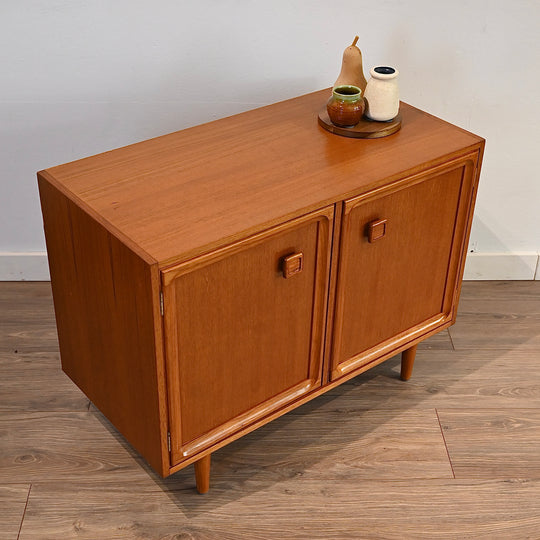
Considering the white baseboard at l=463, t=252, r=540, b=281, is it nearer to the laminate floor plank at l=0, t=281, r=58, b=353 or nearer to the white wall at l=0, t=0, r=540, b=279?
the white wall at l=0, t=0, r=540, b=279

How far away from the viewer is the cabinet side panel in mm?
1533

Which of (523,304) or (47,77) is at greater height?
(47,77)

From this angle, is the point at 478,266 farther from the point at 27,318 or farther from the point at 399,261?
the point at 27,318

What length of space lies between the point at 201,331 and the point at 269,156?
42cm

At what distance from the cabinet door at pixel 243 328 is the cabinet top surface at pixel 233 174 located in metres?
0.05

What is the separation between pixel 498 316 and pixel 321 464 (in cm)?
81

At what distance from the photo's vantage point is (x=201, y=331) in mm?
1594

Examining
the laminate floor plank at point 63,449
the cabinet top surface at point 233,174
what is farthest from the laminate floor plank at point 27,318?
the cabinet top surface at point 233,174

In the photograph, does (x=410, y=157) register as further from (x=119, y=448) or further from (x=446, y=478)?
(x=119, y=448)

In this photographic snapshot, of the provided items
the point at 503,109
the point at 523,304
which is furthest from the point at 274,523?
the point at 503,109

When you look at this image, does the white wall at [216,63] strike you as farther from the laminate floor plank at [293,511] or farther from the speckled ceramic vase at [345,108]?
the laminate floor plank at [293,511]

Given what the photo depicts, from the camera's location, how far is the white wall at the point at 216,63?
6.98 ft

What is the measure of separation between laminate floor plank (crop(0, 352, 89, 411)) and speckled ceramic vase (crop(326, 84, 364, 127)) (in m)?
0.94

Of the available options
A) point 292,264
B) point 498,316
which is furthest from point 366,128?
point 498,316
